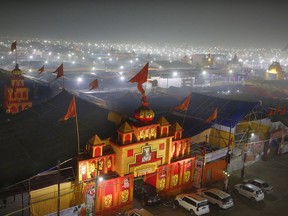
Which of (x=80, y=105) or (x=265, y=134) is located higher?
(x=80, y=105)

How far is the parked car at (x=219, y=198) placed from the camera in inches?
1116

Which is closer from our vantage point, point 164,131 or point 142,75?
point 142,75

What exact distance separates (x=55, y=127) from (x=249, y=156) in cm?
2528

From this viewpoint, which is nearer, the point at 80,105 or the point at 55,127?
the point at 55,127

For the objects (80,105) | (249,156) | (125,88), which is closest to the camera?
(80,105)

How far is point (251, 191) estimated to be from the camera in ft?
101

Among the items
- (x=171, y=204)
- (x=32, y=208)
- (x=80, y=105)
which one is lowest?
(x=171, y=204)

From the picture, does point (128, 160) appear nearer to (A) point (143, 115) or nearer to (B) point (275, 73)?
Result: (A) point (143, 115)

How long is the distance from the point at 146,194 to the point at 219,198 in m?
7.08

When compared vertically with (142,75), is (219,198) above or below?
below

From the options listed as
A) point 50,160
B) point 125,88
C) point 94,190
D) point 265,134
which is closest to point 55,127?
point 50,160

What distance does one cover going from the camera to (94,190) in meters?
24.9

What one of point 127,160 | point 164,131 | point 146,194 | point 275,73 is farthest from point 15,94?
point 275,73

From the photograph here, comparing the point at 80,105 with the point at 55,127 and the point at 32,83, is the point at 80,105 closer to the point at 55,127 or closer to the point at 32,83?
the point at 55,127
